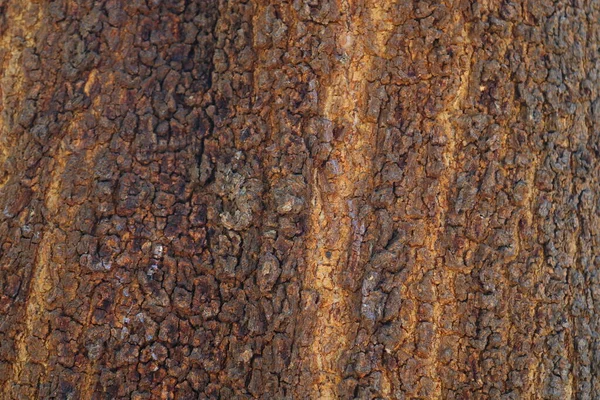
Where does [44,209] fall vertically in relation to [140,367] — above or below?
above

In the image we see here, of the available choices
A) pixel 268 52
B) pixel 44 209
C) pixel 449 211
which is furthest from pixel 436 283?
pixel 44 209

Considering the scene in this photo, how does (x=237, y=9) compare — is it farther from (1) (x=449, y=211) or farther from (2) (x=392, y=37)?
(1) (x=449, y=211)

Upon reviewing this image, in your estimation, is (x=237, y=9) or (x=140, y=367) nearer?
(x=140, y=367)

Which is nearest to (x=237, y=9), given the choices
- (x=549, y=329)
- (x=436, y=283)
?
(x=436, y=283)

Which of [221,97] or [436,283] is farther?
[221,97]

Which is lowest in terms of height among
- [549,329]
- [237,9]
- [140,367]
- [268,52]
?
[140,367]

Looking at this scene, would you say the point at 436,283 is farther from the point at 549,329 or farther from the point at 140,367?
the point at 140,367
